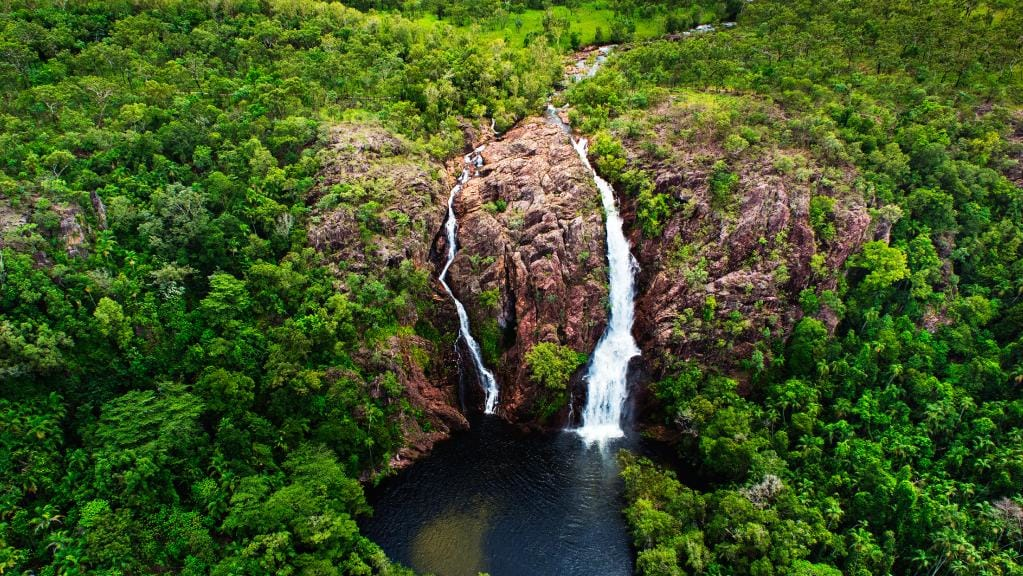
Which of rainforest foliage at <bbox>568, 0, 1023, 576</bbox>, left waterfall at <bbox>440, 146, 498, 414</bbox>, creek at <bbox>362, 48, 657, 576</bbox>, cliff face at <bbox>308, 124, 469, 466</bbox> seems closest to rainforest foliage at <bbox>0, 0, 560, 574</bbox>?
cliff face at <bbox>308, 124, 469, 466</bbox>

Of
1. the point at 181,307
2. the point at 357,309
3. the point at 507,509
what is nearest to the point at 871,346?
the point at 507,509

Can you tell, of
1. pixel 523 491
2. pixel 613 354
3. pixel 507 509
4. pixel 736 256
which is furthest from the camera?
pixel 613 354

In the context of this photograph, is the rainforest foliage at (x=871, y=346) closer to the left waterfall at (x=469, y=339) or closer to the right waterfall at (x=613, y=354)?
the right waterfall at (x=613, y=354)

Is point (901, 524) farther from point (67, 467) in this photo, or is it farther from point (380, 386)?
point (67, 467)

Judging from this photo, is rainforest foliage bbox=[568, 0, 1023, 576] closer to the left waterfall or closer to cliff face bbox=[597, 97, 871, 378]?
cliff face bbox=[597, 97, 871, 378]

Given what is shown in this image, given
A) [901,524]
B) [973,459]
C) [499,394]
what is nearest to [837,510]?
[901,524]

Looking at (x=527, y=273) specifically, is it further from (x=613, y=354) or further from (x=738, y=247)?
(x=738, y=247)
